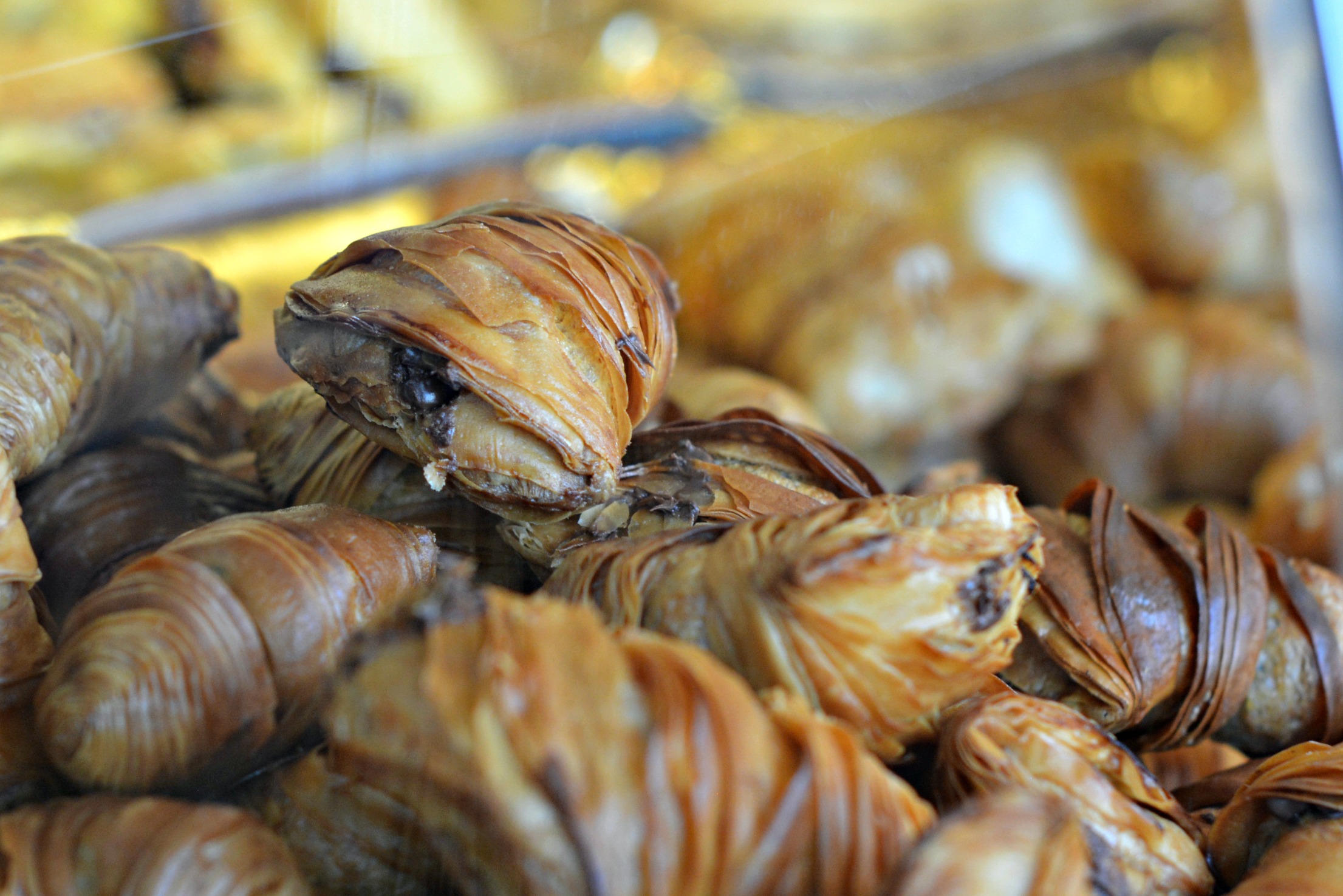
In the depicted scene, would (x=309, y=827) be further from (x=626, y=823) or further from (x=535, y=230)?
(x=535, y=230)

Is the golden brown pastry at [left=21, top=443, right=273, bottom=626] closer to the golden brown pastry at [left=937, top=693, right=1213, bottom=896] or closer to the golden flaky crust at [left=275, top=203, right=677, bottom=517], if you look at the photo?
the golden flaky crust at [left=275, top=203, right=677, bottom=517]

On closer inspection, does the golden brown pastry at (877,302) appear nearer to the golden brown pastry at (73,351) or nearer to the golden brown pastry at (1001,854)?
the golden brown pastry at (73,351)

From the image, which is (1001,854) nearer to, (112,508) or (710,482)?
(710,482)

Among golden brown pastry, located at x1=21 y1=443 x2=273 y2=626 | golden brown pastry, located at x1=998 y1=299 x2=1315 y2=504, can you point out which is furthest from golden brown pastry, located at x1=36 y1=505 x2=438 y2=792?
golden brown pastry, located at x1=998 y1=299 x2=1315 y2=504

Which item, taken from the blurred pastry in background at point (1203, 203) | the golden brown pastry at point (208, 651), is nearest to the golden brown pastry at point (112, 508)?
the golden brown pastry at point (208, 651)

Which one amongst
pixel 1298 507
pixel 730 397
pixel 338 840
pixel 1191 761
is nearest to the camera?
pixel 338 840

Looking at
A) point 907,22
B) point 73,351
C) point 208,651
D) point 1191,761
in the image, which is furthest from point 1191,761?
point 907,22

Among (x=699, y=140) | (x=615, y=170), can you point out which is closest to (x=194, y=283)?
(x=615, y=170)
